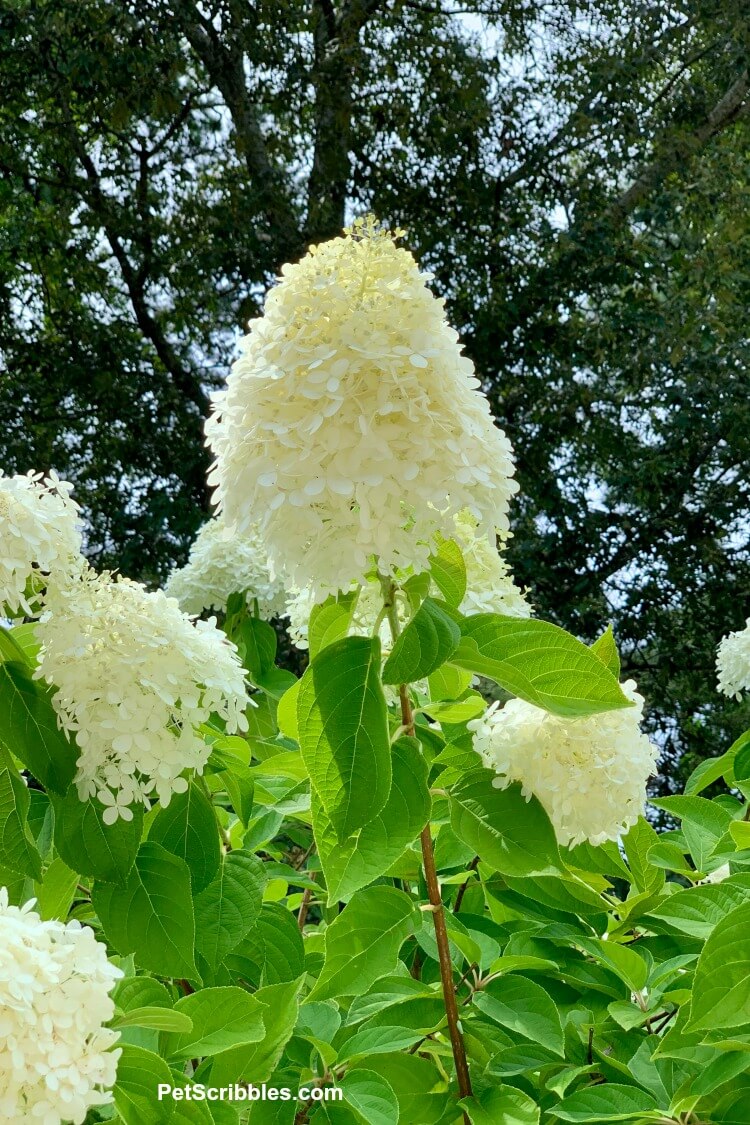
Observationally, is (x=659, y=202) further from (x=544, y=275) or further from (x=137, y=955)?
(x=137, y=955)

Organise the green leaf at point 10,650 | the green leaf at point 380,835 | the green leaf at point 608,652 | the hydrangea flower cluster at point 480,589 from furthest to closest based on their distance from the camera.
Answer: the hydrangea flower cluster at point 480,589, the green leaf at point 608,652, the green leaf at point 10,650, the green leaf at point 380,835

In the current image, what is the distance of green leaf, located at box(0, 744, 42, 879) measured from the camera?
37.2 inches

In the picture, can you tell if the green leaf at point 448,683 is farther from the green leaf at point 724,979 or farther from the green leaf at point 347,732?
the green leaf at point 724,979

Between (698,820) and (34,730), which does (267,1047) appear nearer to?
(34,730)

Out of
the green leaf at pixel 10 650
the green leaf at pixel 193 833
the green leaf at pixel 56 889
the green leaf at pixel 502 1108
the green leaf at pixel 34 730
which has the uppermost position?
the green leaf at pixel 10 650

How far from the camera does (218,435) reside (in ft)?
3.10

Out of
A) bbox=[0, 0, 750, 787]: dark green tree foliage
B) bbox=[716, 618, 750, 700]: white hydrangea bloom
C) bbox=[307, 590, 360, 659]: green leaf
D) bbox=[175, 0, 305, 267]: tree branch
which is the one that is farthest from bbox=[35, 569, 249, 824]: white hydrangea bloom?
bbox=[175, 0, 305, 267]: tree branch

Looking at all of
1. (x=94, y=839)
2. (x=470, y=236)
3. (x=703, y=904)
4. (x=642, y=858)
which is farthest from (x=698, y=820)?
(x=470, y=236)

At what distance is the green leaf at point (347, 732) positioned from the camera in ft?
2.87

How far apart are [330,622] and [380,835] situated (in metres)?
0.17

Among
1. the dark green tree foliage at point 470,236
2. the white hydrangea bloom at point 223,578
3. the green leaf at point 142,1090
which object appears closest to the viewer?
the green leaf at point 142,1090

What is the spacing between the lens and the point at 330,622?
968 millimetres

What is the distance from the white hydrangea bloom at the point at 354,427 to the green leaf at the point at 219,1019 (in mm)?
301

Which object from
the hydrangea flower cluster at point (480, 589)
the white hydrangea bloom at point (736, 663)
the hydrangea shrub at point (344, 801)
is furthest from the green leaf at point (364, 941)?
the white hydrangea bloom at point (736, 663)
